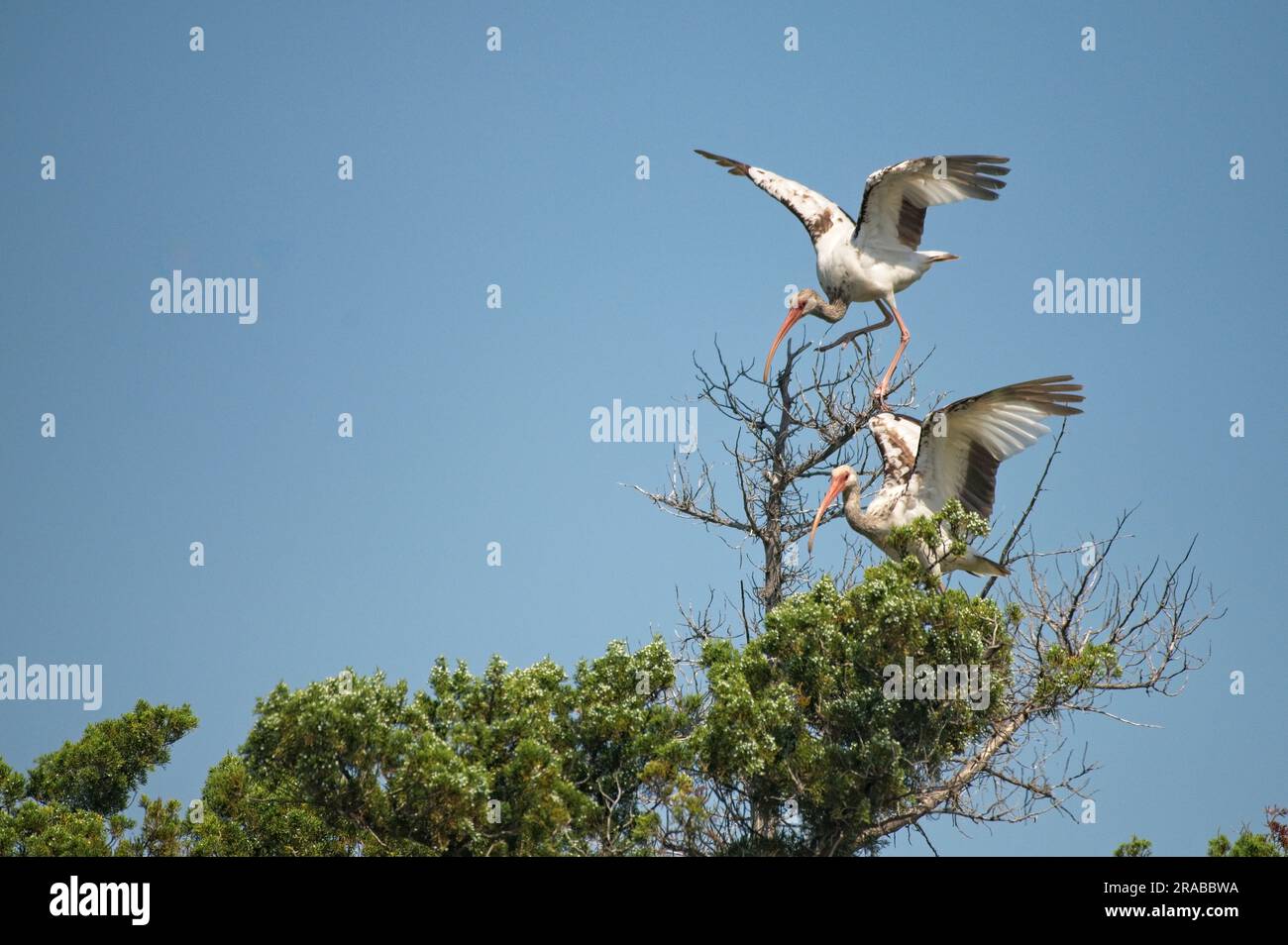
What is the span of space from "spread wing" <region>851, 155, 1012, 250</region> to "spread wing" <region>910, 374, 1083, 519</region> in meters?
2.57

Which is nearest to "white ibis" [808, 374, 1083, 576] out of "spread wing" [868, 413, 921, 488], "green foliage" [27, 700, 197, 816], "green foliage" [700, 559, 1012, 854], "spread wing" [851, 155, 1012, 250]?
"spread wing" [868, 413, 921, 488]

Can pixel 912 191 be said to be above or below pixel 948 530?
above

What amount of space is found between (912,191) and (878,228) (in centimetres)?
57

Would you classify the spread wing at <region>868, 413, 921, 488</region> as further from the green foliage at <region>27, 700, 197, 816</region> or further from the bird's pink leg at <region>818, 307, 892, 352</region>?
the green foliage at <region>27, 700, 197, 816</region>

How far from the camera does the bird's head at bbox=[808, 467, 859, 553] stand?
13336mm

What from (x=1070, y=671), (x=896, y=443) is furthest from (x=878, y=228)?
(x=1070, y=671)

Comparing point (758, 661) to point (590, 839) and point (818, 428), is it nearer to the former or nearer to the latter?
point (590, 839)

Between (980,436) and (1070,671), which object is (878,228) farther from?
(1070,671)

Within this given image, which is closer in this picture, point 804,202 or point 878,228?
point 878,228

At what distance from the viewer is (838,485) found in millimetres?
13445

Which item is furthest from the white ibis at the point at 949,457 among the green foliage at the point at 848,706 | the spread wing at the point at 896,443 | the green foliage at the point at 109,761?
the green foliage at the point at 109,761
